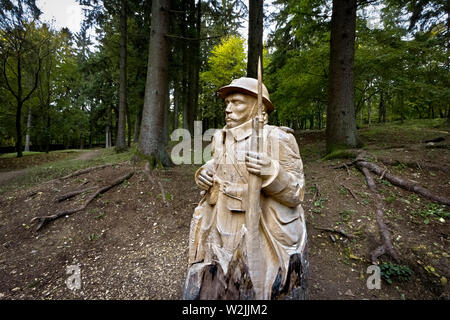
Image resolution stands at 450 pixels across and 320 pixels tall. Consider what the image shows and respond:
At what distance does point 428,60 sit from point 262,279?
9343 mm

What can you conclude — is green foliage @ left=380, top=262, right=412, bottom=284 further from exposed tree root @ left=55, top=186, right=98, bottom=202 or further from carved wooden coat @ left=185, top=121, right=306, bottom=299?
exposed tree root @ left=55, top=186, right=98, bottom=202

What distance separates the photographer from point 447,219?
3.56 m

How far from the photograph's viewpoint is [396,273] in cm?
304

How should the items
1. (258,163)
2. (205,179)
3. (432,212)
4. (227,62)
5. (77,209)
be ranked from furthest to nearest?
(227,62)
(77,209)
(432,212)
(205,179)
(258,163)

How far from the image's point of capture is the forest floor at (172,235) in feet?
9.84

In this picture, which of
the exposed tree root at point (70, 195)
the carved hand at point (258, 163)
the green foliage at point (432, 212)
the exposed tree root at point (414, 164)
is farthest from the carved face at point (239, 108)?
the exposed tree root at point (70, 195)

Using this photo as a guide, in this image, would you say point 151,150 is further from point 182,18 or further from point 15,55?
point 15,55

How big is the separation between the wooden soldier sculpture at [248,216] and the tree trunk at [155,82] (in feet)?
16.1

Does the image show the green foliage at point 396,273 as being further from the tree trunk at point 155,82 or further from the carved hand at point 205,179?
the tree trunk at point 155,82

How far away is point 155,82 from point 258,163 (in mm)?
6024

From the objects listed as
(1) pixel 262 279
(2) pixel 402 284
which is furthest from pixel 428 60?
(1) pixel 262 279

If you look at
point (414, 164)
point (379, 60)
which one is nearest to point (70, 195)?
point (414, 164)

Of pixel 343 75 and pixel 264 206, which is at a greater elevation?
pixel 343 75

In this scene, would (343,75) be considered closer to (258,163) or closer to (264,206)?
(264,206)
